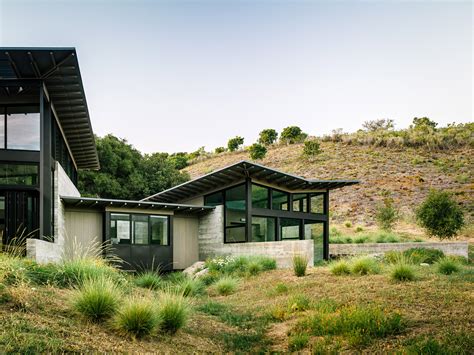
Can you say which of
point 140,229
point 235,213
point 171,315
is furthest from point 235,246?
point 171,315

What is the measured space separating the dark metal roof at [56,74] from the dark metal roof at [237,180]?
5338 millimetres

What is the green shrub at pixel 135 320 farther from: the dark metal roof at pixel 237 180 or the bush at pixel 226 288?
the dark metal roof at pixel 237 180

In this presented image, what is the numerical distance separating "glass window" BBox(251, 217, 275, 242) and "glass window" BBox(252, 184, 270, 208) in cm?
61

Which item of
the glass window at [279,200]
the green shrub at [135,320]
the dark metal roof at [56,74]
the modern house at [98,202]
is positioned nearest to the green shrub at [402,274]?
the green shrub at [135,320]

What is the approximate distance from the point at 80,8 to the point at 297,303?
46.5 feet

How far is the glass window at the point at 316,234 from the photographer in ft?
75.9

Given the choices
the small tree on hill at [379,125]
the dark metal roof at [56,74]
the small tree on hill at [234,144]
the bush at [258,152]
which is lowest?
the dark metal roof at [56,74]

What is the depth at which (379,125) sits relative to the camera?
62.2 metres

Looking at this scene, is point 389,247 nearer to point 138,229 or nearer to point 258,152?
point 138,229

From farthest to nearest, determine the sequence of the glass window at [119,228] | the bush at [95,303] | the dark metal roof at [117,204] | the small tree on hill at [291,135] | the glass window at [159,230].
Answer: the small tree on hill at [291,135], the glass window at [159,230], the glass window at [119,228], the dark metal roof at [117,204], the bush at [95,303]

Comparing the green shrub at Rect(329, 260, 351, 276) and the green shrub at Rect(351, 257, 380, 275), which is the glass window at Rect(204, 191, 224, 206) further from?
the green shrub at Rect(351, 257, 380, 275)

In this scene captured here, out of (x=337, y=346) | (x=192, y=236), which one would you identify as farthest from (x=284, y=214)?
(x=337, y=346)

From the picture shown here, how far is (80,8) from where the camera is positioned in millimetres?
18047

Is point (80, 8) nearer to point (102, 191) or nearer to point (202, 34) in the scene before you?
point (202, 34)
